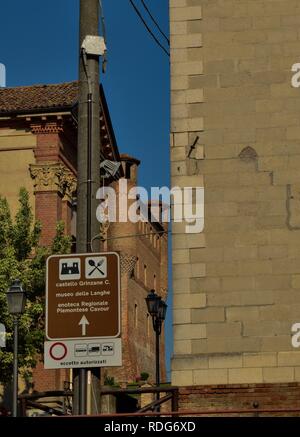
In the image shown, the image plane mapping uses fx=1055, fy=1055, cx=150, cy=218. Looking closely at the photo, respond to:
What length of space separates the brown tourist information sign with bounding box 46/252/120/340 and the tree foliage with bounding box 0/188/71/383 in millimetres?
19371

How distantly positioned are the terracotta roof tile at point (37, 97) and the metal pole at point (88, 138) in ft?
92.3

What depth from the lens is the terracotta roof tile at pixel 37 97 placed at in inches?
1578

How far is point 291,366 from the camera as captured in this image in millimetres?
13469

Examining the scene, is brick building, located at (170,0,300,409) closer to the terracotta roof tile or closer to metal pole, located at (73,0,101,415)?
metal pole, located at (73,0,101,415)

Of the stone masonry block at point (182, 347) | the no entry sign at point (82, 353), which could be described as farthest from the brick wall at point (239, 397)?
the no entry sign at point (82, 353)

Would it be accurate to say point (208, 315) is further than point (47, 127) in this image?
No

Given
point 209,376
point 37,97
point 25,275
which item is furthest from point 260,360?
point 37,97

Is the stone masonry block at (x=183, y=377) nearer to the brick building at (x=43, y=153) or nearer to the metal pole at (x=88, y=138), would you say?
the metal pole at (x=88, y=138)

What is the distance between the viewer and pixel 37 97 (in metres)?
41.2

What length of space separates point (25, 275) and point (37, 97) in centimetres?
1197

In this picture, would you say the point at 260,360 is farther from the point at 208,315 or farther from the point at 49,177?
the point at 49,177

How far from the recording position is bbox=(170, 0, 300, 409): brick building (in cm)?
1360
